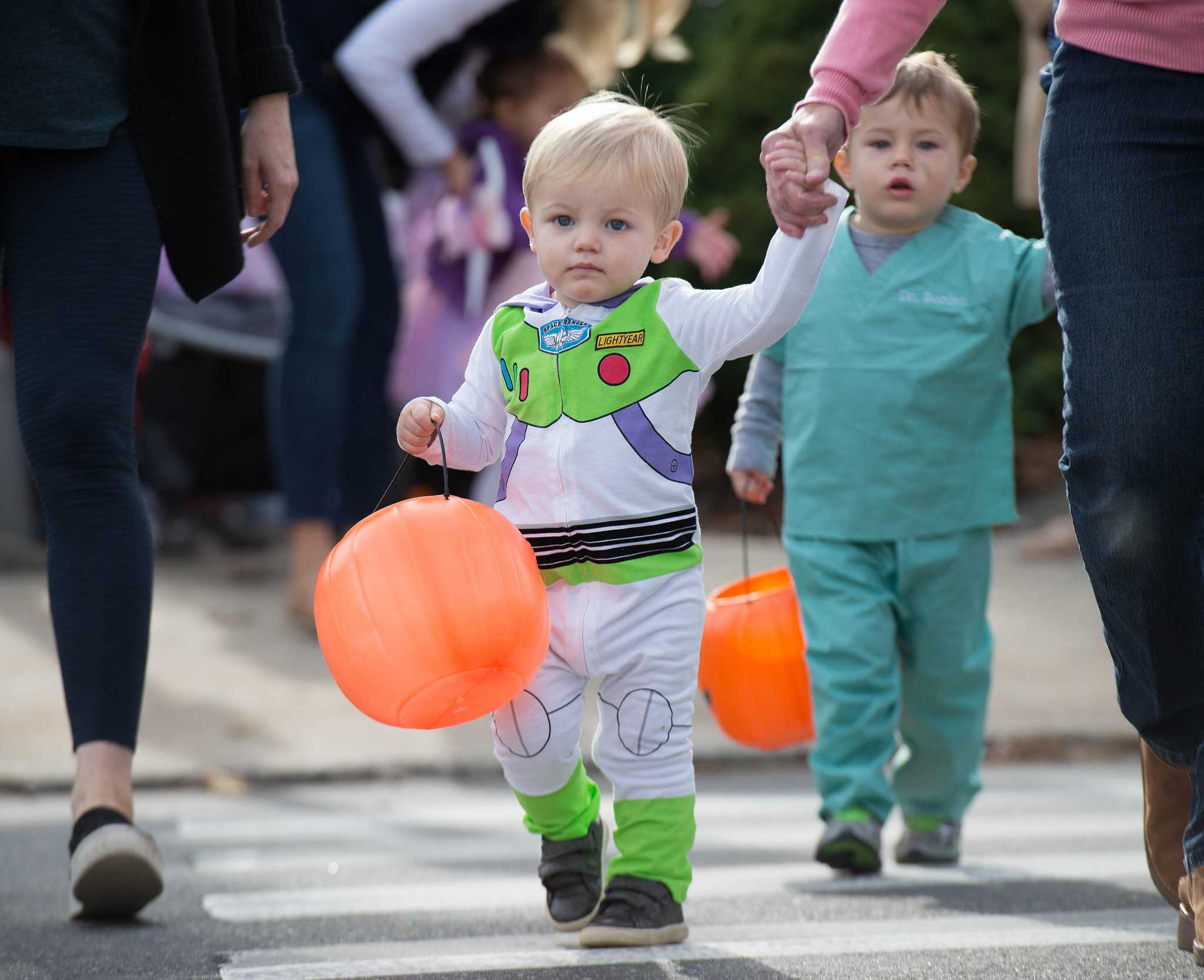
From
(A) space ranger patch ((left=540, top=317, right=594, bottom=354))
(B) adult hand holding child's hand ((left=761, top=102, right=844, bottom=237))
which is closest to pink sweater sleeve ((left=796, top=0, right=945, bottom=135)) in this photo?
(B) adult hand holding child's hand ((left=761, top=102, right=844, bottom=237))

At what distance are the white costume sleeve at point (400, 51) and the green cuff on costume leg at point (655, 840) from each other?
127 inches

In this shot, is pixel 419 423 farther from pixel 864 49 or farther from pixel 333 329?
pixel 333 329

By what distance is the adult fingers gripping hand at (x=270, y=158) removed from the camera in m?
3.03

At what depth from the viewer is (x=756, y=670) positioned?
133 inches

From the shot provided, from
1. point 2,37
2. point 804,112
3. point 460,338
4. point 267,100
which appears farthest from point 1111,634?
point 460,338

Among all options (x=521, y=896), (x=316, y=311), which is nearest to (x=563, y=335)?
(x=521, y=896)

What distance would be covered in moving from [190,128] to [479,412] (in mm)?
651

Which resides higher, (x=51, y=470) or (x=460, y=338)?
(x=51, y=470)

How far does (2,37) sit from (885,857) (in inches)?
91.4

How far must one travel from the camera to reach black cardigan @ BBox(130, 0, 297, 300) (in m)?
2.82

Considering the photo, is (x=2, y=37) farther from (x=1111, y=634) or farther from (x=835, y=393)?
(x=1111, y=634)

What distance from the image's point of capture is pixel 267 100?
3.03 metres

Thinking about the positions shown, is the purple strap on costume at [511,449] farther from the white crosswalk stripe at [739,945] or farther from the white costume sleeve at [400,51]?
the white costume sleeve at [400,51]

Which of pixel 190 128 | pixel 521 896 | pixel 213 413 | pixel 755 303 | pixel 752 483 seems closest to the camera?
pixel 755 303
